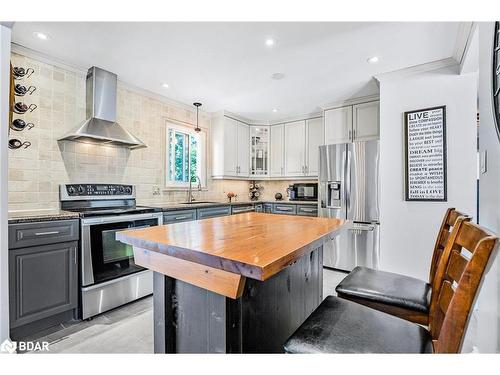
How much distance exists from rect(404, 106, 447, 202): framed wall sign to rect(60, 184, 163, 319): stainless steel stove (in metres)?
2.83

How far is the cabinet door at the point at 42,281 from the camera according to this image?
1.83 m

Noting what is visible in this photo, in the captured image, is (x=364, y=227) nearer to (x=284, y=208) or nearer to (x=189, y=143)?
(x=284, y=208)

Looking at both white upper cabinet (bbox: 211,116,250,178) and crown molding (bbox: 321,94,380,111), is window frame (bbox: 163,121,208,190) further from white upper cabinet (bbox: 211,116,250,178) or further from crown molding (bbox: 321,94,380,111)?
crown molding (bbox: 321,94,380,111)

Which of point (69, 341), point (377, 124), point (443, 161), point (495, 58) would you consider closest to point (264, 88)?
point (377, 124)

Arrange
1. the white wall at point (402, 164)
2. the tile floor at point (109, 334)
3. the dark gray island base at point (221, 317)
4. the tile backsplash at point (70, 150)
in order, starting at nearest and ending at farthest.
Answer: the dark gray island base at point (221, 317), the tile floor at point (109, 334), the tile backsplash at point (70, 150), the white wall at point (402, 164)

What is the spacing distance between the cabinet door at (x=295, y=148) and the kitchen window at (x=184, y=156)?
1.56 meters

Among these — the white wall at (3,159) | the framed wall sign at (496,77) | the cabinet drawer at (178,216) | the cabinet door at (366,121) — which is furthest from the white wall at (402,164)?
the white wall at (3,159)

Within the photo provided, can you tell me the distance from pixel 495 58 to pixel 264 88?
2.43 m

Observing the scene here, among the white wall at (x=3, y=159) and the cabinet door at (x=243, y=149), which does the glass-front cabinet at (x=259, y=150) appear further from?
the white wall at (x=3, y=159)

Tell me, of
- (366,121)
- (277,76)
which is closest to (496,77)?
(277,76)

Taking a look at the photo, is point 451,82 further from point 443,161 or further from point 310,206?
point 310,206

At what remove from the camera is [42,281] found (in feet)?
6.42

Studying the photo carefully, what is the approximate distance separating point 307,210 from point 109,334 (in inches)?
117

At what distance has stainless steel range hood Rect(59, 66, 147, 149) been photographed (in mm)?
2621
